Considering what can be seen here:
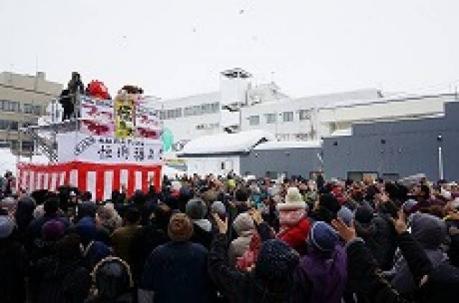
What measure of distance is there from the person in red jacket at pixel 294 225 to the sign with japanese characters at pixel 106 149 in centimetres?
852

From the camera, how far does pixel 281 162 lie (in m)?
41.8

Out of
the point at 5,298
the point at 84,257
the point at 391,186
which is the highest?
the point at 391,186

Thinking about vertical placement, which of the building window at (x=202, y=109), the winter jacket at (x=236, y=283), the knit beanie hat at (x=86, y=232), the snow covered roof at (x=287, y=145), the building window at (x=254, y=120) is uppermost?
the building window at (x=202, y=109)

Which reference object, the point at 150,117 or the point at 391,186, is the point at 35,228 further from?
the point at 150,117

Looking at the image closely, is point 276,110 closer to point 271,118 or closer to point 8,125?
point 271,118

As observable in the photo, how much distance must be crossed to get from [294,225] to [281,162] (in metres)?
37.3

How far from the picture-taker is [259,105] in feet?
194

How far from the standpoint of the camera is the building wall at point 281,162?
39.2 meters

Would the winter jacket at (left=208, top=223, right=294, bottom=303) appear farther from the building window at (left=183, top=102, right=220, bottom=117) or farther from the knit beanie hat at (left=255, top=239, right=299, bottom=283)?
the building window at (left=183, top=102, right=220, bottom=117)

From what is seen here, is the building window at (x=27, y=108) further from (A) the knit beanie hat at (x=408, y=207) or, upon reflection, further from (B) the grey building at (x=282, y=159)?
(A) the knit beanie hat at (x=408, y=207)

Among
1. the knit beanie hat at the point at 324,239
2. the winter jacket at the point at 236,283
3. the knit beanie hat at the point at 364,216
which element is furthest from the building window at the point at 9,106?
the knit beanie hat at the point at 324,239

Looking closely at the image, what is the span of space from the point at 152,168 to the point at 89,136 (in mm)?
2324

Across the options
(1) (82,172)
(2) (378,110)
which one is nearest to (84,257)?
(1) (82,172)

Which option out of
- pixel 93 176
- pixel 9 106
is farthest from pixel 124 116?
pixel 9 106
